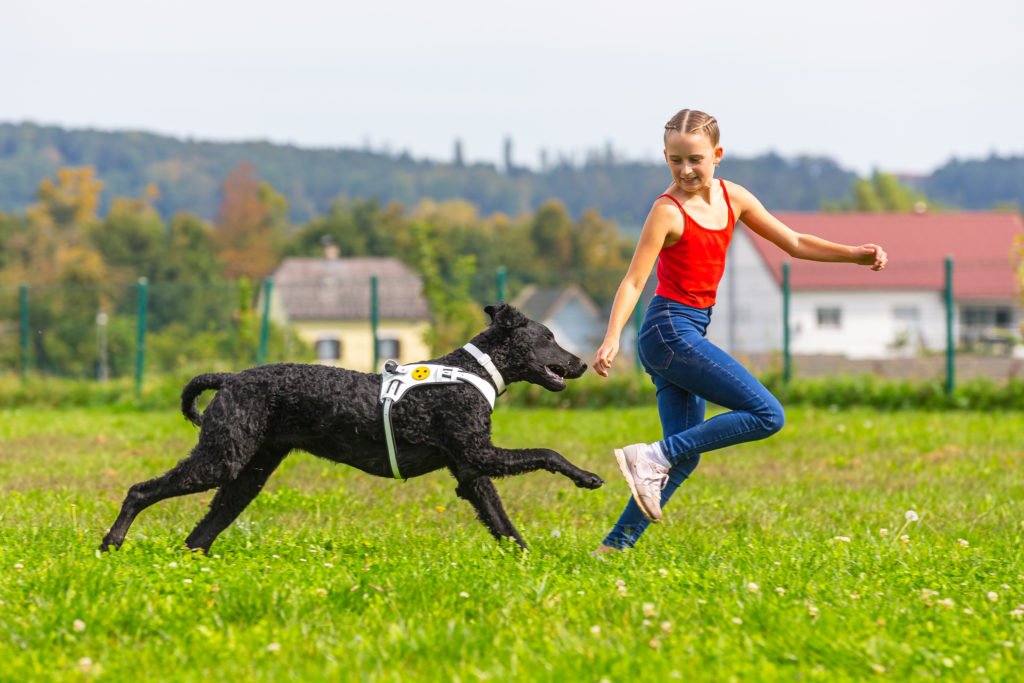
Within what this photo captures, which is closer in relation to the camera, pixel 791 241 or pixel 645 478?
pixel 645 478

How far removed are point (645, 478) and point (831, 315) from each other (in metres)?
48.1

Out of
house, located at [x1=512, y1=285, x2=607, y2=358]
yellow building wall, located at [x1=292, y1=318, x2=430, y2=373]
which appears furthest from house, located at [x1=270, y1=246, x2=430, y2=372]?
house, located at [x1=512, y1=285, x2=607, y2=358]

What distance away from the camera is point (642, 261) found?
196 inches

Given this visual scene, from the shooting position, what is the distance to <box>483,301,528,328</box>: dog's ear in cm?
519

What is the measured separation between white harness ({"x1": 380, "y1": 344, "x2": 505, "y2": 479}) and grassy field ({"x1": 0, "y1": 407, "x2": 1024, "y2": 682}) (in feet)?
1.88

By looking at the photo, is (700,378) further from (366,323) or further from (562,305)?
(562,305)

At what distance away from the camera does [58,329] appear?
24125 millimetres

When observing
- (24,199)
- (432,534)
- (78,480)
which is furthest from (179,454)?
(24,199)

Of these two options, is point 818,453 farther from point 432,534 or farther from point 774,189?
point 774,189

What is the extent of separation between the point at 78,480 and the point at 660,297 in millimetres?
4963

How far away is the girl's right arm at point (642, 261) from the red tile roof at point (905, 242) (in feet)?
144

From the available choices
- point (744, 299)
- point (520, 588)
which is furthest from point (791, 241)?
point (744, 299)

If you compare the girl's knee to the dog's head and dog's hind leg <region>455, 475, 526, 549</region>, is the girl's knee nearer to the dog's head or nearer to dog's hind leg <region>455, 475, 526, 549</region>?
the dog's head

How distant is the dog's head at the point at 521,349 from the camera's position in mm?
5219
